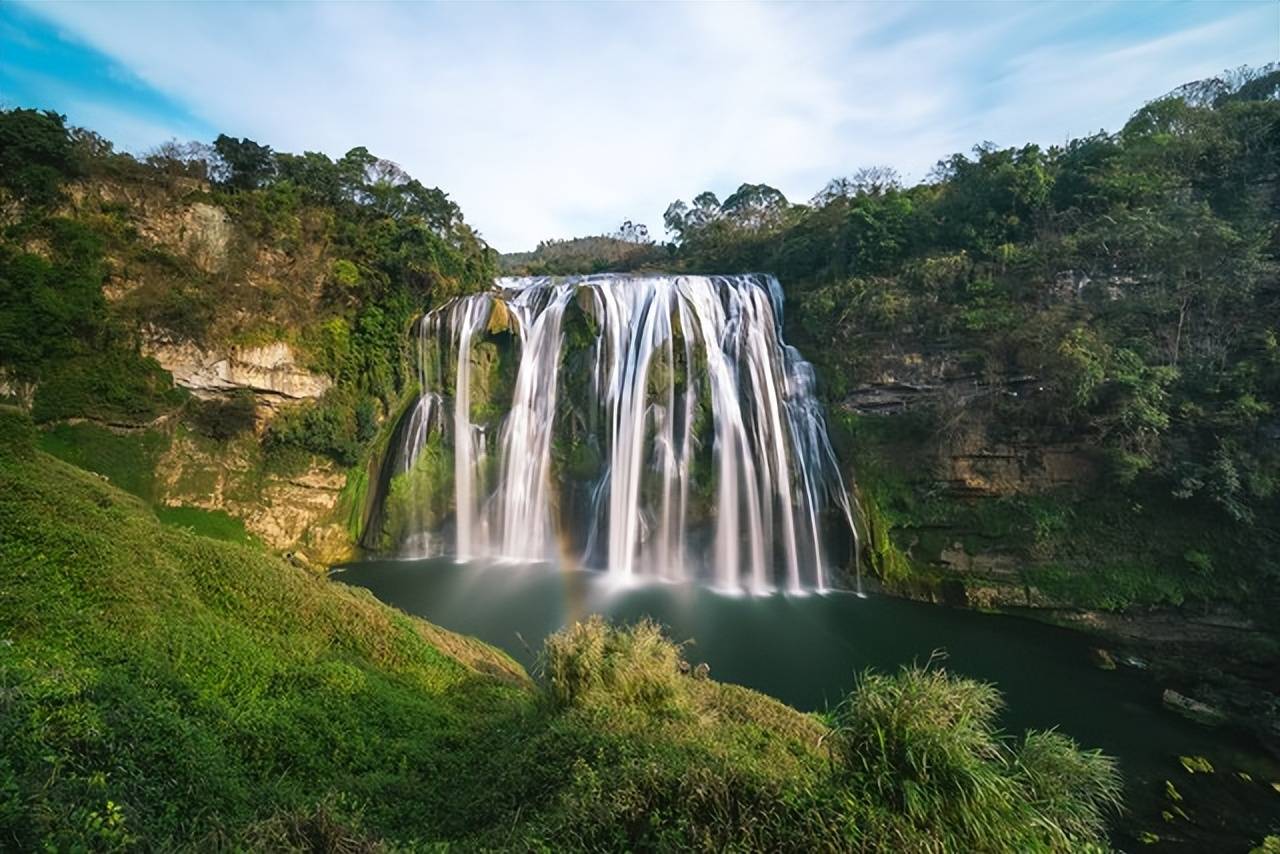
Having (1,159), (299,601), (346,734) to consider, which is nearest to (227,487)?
Answer: (1,159)

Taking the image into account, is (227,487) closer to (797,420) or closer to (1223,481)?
(797,420)

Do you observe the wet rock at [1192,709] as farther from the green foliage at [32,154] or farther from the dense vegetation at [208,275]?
the green foliage at [32,154]

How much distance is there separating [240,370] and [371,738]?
633 inches

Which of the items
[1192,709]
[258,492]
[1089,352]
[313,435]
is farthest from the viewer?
[313,435]

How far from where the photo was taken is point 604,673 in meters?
5.91

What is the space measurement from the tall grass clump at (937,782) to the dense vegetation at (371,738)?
2cm

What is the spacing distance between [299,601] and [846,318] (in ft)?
56.8

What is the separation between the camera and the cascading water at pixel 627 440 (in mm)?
17344

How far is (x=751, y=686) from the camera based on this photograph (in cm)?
1093

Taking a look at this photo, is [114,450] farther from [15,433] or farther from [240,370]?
[15,433]

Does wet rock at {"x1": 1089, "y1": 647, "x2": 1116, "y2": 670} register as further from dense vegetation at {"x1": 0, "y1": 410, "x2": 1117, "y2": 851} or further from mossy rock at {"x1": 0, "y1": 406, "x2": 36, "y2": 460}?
mossy rock at {"x1": 0, "y1": 406, "x2": 36, "y2": 460}

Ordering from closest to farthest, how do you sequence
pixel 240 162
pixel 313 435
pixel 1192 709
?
1. pixel 1192 709
2. pixel 313 435
3. pixel 240 162

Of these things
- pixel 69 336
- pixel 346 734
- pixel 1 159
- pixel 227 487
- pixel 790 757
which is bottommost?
pixel 790 757

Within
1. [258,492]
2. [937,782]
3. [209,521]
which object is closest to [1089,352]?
[937,782]
